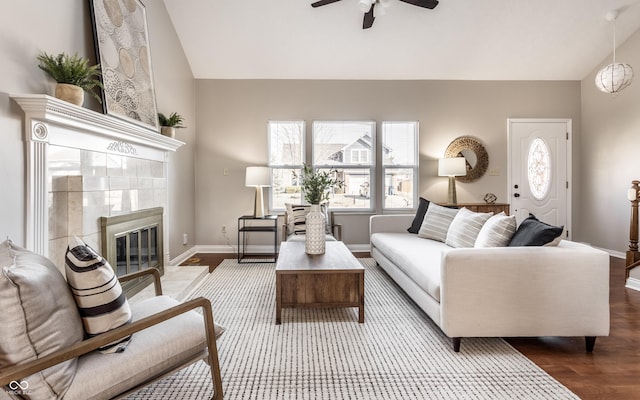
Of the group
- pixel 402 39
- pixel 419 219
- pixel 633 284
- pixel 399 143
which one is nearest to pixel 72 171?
pixel 419 219

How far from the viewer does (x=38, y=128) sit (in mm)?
2094

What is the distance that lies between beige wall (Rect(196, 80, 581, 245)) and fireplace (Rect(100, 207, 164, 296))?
5.38ft

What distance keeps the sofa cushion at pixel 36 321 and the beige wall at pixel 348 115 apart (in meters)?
4.11

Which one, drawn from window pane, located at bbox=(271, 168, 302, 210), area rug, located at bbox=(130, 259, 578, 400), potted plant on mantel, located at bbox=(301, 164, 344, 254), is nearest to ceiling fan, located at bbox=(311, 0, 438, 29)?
potted plant on mantel, located at bbox=(301, 164, 344, 254)

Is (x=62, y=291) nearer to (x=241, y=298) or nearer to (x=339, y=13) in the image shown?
(x=241, y=298)

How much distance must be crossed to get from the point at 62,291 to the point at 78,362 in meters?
0.28

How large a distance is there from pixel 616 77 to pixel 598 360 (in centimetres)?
339

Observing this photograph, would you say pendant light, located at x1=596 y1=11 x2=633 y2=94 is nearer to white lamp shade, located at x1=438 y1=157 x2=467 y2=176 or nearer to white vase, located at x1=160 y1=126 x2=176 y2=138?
white lamp shade, located at x1=438 y1=157 x2=467 y2=176

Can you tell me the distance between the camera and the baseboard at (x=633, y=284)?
134 inches

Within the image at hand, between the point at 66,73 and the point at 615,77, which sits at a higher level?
the point at 615,77

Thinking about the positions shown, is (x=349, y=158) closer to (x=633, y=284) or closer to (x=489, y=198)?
(x=489, y=198)

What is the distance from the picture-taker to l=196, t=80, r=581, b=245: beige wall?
5309 millimetres

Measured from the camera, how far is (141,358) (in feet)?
A: 4.49

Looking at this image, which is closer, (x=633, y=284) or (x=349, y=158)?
(x=633, y=284)
